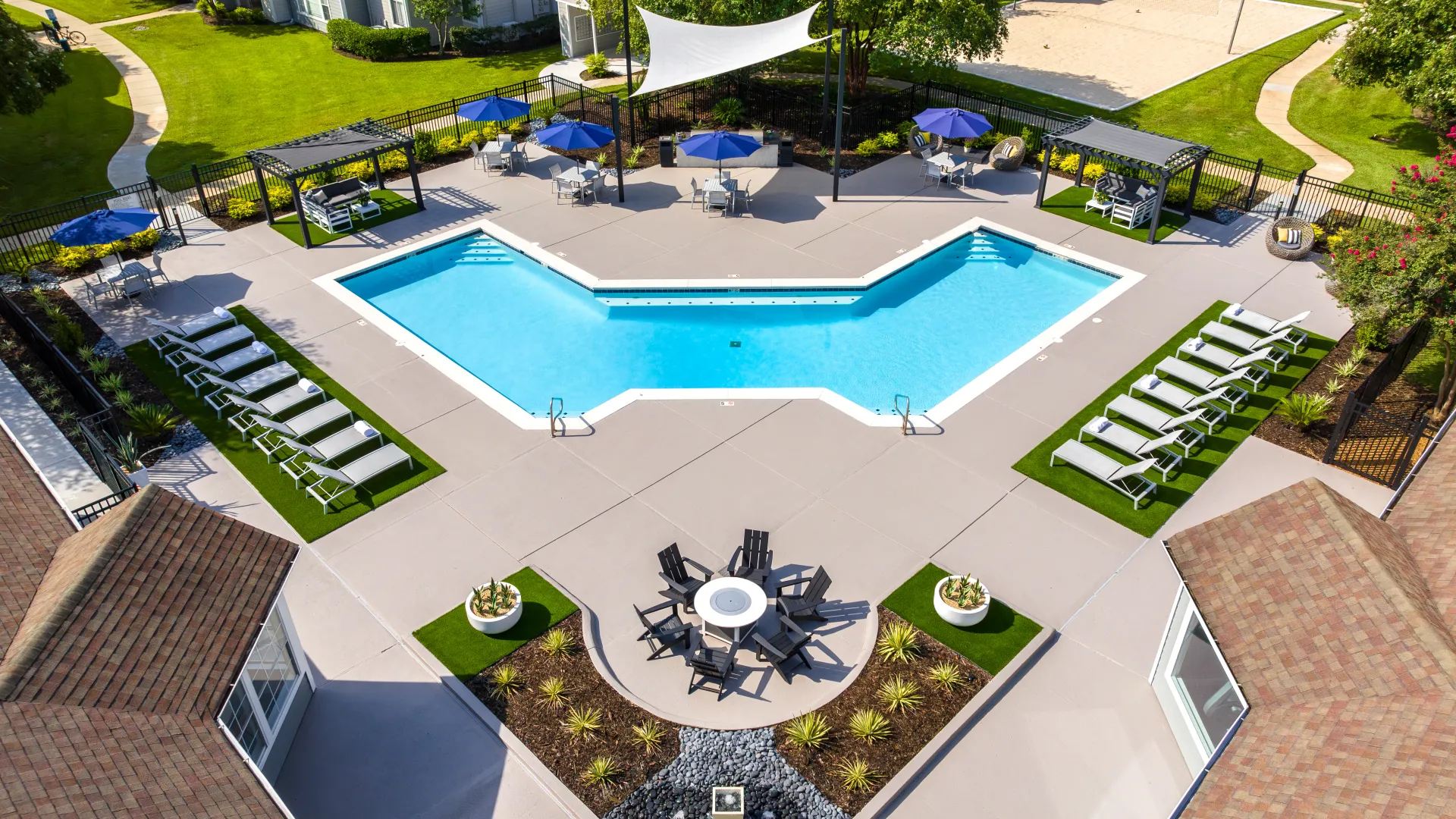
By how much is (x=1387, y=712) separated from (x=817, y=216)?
19.6 meters

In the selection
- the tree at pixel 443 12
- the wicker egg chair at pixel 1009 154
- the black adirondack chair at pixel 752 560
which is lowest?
the black adirondack chair at pixel 752 560

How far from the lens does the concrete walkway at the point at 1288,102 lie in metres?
29.5

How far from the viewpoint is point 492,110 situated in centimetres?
2880

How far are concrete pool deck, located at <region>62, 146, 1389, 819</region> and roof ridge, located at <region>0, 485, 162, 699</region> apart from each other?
11.3 ft

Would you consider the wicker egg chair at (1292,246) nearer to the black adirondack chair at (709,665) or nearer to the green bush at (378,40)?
the black adirondack chair at (709,665)

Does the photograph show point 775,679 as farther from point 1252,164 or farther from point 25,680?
point 1252,164

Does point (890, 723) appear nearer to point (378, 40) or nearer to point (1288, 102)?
point (1288, 102)

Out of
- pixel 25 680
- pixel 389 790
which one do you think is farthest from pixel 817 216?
pixel 25 680

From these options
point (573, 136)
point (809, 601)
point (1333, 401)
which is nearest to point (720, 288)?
point (573, 136)

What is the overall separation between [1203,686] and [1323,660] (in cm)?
203

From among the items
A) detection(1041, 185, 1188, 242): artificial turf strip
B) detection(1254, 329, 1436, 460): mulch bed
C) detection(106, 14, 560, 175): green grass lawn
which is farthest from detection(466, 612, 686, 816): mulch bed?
detection(106, 14, 560, 175): green grass lawn

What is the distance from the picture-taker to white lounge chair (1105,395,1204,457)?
1738cm

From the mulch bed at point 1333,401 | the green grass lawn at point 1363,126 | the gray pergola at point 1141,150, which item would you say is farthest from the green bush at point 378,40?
the mulch bed at point 1333,401

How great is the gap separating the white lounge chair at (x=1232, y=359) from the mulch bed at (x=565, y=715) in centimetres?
1393
